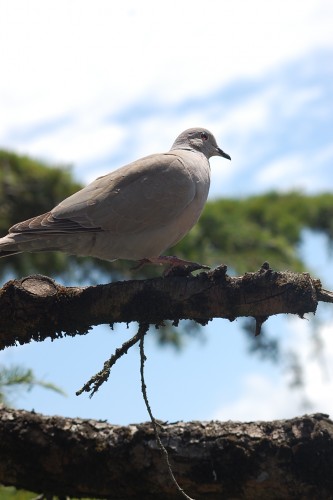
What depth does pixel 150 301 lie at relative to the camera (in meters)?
3.03

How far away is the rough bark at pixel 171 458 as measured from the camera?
2.93 m

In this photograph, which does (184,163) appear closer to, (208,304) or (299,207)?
(208,304)

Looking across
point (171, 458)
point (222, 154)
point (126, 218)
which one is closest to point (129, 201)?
point (126, 218)

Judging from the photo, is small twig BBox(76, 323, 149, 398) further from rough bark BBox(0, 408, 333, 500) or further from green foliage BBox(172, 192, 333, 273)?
green foliage BBox(172, 192, 333, 273)

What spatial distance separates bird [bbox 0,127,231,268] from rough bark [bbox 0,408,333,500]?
3.00 ft

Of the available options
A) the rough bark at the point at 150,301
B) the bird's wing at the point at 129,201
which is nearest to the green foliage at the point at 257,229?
the bird's wing at the point at 129,201

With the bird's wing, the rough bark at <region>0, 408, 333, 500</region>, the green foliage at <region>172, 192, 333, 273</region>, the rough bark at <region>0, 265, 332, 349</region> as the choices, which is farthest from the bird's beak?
the rough bark at <region>0, 408, 333, 500</region>

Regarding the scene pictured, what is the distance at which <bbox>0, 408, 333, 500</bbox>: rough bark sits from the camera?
293cm

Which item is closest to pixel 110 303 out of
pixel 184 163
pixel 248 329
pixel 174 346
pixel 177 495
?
pixel 177 495

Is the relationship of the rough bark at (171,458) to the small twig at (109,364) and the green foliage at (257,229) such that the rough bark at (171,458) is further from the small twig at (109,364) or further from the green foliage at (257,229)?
the green foliage at (257,229)

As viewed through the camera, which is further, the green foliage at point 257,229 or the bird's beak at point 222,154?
A: the green foliage at point 257,229

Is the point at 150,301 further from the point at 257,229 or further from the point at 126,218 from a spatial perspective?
the point at 257,229

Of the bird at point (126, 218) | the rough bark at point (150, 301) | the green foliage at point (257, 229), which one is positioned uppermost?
the green foliage at point (257, 229)

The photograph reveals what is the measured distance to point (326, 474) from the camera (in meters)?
2.91
